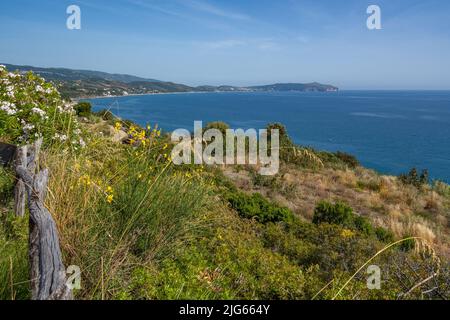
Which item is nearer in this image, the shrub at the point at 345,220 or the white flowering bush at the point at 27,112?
the white flowering bush at the point at 27,112

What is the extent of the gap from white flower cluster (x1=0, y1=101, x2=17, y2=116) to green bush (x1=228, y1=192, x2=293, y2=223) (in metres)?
4.55

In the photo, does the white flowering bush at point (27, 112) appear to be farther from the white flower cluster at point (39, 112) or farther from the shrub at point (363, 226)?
the shrub at point (363, 226)

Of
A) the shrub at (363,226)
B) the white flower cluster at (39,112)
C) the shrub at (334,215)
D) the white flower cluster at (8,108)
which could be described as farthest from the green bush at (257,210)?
the white flower cluster at (8,108)

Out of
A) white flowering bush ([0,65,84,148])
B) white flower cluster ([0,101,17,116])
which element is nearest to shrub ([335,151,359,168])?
white flowering bush ([0,65,84,148])

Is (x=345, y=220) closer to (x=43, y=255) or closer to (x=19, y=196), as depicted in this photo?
(x=19, y=196)

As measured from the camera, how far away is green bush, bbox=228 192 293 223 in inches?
248

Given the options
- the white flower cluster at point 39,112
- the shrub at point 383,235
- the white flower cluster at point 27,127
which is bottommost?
the shrub at point 383,235

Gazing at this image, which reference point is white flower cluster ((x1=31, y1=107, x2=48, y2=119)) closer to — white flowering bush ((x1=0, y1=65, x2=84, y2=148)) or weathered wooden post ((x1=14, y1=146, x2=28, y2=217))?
white flowering bush ((x1=0, y1=65, x2=84, y2=148))

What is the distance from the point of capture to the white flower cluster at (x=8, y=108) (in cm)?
631

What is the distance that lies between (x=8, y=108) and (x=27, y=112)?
32 cm

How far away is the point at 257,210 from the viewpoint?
21.1ft

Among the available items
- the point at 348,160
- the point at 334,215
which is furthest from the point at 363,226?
the point at 348,160
